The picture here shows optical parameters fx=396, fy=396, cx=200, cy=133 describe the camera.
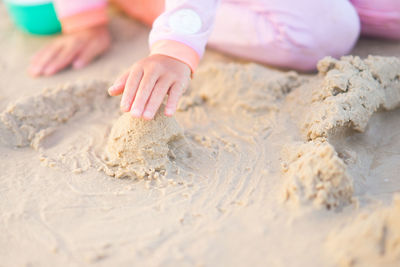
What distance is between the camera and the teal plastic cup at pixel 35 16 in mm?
1871

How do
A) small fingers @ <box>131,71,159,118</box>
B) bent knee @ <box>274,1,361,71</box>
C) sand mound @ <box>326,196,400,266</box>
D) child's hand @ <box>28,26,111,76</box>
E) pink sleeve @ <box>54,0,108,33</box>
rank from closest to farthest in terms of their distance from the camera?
sand mound @ <box>326,196,400,266</box> → small fingers @ <box>131,71,159,118</box> → bent knee @ <box>274,1,361,71</box> → child's hand @ <box>28,26,111,76</box> → pink sleeve @ <box>54,0,108,33</box>

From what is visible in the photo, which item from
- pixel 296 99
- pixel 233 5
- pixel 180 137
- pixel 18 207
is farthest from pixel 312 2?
pixel 18 207

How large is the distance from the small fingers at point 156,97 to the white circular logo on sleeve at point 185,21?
0.23 m

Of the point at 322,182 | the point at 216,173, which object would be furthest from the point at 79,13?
the point at 322,182

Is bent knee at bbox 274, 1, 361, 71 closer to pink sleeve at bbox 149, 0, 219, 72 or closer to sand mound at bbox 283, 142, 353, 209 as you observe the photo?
pink sleeve at bbox 149, 0, 219, 72

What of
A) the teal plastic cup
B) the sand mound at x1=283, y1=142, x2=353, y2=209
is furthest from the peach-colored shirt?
the teal plastic cup

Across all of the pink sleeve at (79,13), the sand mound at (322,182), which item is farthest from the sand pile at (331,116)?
the pink sleeve at (79,13)

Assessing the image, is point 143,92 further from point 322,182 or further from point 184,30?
point 322,182

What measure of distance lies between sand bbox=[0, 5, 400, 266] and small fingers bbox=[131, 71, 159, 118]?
63 mm

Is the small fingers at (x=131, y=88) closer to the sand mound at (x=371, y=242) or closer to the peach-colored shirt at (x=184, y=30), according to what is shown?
the peach-colored shirt at (x=184, y=30)

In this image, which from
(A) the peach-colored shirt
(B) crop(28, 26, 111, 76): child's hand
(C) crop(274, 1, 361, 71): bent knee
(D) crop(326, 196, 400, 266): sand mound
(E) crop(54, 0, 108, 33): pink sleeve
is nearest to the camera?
(D) crop(326, 196, 400, 266): sand mound

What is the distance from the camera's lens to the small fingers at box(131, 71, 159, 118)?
106 centimetres

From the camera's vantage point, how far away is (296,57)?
1.54 m

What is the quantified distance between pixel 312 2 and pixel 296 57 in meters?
0.21
